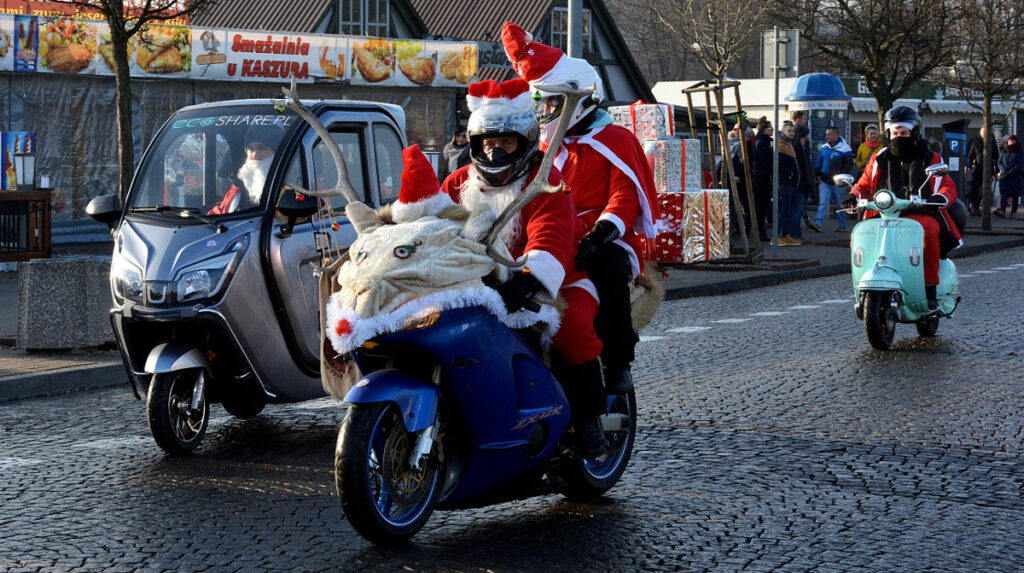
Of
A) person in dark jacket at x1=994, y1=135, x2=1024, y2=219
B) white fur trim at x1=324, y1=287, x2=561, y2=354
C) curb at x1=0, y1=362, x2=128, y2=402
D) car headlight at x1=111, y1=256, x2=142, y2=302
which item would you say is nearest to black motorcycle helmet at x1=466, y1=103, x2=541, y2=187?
white fur trim at x1=324, y1=287, x2=561, y2=354

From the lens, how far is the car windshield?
744cm

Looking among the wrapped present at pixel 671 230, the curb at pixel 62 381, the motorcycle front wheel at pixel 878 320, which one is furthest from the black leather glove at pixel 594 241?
the wrapped present at pixel 671 230

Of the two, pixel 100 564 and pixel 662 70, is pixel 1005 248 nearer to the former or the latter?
pixel 100 564

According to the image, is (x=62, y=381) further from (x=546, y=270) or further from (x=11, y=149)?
(x=11, y=149)

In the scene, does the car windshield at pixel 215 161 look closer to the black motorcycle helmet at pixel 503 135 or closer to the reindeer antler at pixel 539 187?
the black motorcycle helmet at pixel 503 135

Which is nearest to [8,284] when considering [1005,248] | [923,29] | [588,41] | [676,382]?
[676,382]

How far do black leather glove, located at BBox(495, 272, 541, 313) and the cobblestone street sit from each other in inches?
34.0

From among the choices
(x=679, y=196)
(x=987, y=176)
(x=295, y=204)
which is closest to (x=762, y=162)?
(x=679, y=196)

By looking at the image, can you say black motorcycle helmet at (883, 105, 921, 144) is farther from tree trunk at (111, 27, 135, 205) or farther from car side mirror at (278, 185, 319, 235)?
tree trunk at (111, 27, 135, 205)

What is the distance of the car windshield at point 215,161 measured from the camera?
24.4ft

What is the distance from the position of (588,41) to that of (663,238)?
29.9 meters

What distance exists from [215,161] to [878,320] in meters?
5.28

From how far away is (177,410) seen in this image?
6855mm

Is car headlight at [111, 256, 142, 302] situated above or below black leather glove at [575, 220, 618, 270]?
below
